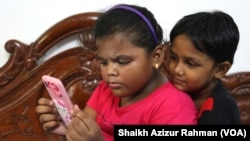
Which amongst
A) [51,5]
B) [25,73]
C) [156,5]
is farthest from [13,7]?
[156,5]

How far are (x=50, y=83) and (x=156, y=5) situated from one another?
2.01ft

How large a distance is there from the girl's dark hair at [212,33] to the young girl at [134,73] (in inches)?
3.0

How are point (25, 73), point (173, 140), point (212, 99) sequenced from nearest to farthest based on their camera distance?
point (173, 140)
point (212, 99)
point (25, 73)

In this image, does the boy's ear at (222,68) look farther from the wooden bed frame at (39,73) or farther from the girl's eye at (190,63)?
the wooden bed frame at (39,73)

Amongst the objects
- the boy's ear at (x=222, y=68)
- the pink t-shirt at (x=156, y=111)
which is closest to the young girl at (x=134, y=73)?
the pink t-shirt at (x=156, y=111)

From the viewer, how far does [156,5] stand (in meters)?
1.24

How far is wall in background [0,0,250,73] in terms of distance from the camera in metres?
1.22

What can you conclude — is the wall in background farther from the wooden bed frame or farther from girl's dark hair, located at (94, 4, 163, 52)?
girl's dark hair, located at (94, 4, 163, 52)

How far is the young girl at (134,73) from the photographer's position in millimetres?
716

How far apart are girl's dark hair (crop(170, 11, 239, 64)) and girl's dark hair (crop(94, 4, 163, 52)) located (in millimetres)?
84

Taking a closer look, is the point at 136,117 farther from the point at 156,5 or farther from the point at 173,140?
the point at 156,5

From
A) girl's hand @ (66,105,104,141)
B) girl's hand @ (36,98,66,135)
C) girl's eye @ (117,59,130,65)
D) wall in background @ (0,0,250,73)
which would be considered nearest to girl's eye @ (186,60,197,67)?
girl's eye @ (117,59,130,65)

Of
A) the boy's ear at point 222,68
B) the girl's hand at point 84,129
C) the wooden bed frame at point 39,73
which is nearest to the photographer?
the girl's hand at point 84,129

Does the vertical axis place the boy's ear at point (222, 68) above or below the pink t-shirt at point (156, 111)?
above
